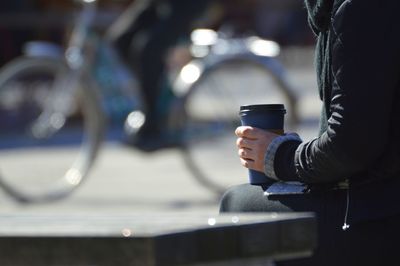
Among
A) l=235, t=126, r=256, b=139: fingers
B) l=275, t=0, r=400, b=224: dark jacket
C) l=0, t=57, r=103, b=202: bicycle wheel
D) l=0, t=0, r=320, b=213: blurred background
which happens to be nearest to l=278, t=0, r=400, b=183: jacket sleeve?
l=275, t=0, r=400, b=224: dark jacket

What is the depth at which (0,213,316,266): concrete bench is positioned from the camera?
2.40m

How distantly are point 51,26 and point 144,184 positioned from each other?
335 inches

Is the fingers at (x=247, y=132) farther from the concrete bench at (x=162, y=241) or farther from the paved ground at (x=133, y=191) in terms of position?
the paved ground at (x=133, y=191)

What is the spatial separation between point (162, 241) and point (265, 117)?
2.44 ft

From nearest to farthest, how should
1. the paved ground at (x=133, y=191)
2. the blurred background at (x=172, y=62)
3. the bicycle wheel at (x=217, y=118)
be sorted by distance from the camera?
1. the paved ground at (x=133, y=191)
2. the blurred background at (x=172, y=62)
3. the bicycle wheel at (x=217, y=118)

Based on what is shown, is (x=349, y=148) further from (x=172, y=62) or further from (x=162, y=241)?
(x=172, y=62)

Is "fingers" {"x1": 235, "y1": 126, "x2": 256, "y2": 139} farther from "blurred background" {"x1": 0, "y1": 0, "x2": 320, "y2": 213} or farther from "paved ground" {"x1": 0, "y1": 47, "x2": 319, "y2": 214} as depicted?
"blurred background" {"x1": 0, "y1": 0, "x2": 320, "y2": 213}

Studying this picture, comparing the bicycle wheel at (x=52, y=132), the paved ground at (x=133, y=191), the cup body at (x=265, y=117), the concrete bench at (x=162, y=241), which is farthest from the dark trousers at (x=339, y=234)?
the bicycle wheel at (x=52, y=132)

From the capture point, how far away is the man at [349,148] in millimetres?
2762

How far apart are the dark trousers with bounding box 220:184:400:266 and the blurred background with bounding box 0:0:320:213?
428 centimetres

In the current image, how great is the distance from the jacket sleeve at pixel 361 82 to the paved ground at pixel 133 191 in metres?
3.86

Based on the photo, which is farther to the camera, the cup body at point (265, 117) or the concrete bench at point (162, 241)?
the cup body at point (265, 117)

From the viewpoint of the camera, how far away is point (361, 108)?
9.12ft

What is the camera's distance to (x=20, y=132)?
1327 centimetres
